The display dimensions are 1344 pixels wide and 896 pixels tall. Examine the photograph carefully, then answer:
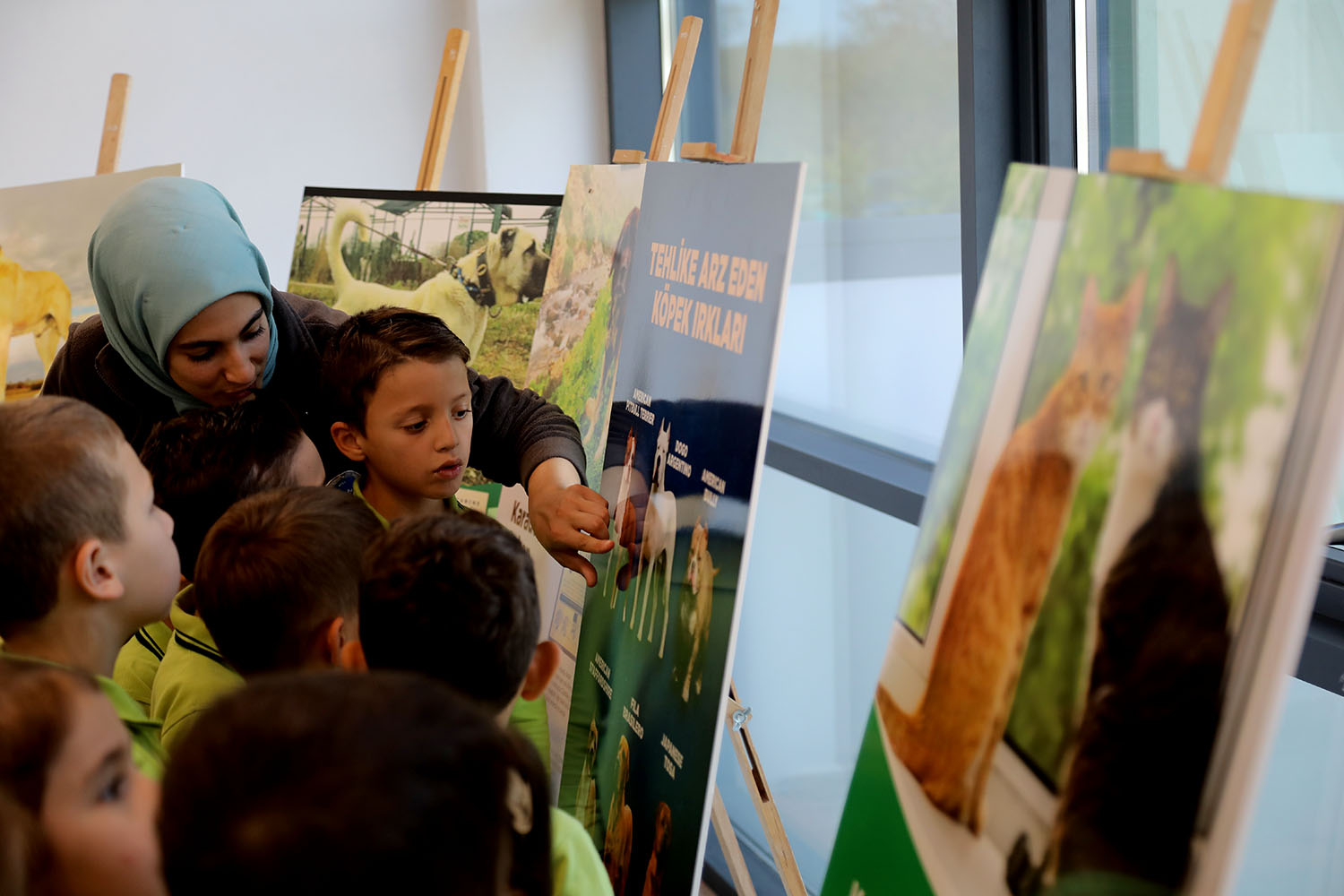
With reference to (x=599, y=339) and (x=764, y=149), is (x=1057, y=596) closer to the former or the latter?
(x=599, y=339)

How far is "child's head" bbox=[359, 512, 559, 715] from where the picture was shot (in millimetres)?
1123

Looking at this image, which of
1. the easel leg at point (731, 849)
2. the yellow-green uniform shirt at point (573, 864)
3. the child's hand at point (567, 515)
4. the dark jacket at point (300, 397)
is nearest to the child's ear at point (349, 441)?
the dark jacket at point (300, 397)

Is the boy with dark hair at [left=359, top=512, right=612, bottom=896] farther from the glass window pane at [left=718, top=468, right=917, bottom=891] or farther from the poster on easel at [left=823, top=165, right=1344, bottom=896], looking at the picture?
the glass window pane at [left=718, top=468, right=917, bottom=891]

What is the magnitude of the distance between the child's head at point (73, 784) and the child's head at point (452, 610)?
0.95 ft

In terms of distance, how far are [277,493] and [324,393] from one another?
0.43 meters

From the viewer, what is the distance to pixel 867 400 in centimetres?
277

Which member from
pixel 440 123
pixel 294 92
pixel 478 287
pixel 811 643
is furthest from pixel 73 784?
pixel 294 92

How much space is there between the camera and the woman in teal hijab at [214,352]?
5.44ft

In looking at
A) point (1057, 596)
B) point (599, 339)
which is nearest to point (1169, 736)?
point (1057, 596)

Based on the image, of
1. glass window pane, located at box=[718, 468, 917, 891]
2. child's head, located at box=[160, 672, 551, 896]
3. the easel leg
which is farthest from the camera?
glass window pane, located at box=[718, 468, 917, 891]

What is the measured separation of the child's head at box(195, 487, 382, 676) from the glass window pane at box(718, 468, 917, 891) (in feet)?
5.29

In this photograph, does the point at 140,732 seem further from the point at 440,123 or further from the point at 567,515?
the point at 440,123

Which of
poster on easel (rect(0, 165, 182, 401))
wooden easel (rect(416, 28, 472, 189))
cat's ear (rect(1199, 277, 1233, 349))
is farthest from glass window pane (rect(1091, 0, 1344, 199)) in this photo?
poster on easel (rect(0, 165, 182, 401))

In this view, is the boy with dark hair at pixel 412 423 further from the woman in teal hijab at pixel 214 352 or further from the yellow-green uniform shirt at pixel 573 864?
the yellow-green uniform shirt at pixel 573 864
